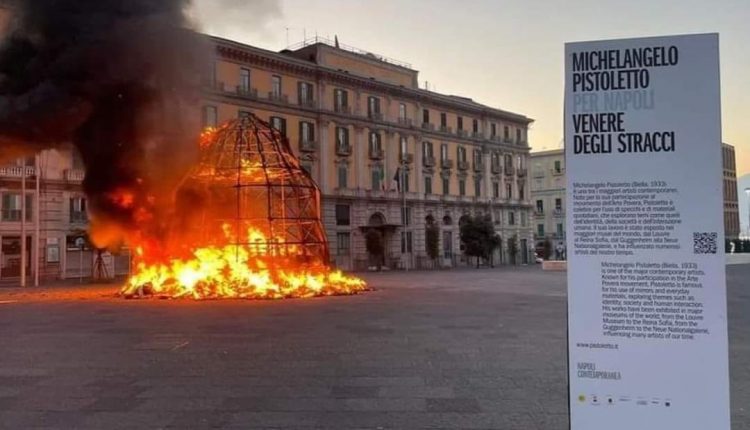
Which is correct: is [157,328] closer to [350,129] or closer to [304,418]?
[304,418]

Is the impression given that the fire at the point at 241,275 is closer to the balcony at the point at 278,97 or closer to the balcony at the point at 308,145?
the balcony at the point at 278,97

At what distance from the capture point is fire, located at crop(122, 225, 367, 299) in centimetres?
2155

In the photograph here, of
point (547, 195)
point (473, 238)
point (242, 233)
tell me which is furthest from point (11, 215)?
point (547, 195)

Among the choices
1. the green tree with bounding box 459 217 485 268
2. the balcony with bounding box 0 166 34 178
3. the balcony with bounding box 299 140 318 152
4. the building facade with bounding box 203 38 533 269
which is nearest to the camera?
the balcony with bounding box 0 166 34 178

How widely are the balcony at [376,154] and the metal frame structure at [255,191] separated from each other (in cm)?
3396

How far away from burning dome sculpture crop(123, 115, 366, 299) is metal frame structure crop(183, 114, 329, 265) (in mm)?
39

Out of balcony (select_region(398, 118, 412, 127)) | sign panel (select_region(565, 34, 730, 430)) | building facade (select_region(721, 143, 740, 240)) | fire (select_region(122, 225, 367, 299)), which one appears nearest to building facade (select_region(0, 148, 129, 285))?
fire (select_region(122, 225, 367, 299))

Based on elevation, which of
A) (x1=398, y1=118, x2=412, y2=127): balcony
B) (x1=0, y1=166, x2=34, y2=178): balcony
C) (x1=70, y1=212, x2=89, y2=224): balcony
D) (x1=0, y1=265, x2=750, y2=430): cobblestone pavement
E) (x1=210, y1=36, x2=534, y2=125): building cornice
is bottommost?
(x1=0, y1=265, x2=750, y2=430): cobblestone pavement

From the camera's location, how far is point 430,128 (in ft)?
216

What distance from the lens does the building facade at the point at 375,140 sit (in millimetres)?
51656

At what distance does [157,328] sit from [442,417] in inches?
324

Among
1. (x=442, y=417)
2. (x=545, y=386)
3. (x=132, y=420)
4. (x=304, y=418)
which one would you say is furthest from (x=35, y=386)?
(x=545, y=386)

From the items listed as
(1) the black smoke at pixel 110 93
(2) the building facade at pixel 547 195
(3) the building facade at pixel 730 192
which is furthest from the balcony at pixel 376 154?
(3) the building facade at pixel 730 192

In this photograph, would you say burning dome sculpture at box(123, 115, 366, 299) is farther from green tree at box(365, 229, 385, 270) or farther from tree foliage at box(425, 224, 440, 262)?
tree foliage at box(425, 224, 440, 262)
